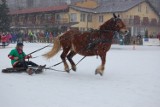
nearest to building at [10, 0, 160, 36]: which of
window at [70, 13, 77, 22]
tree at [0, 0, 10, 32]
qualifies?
window at [70, 13, 77, 22]

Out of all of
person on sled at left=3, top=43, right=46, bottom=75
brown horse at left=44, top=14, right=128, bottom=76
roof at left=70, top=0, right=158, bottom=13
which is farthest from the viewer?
roof at left=70, top=0, right=158, bottom=13

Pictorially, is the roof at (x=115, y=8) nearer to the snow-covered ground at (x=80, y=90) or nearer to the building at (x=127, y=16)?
the building at (x=127, y=16)

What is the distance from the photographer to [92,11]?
56062 millimetres

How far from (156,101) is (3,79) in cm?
467

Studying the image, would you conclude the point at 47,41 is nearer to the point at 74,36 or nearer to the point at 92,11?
the point at 92,11

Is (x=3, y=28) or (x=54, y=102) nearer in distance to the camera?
(x=54, y=102)

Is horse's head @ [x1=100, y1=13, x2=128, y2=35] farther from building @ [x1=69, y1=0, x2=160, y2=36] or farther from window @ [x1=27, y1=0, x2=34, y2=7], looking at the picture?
window @ [x1=27, y1=0, x2=34, y2=7]

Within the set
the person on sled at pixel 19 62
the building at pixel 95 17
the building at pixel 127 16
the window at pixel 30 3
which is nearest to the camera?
the person on sled at pixel 19 62

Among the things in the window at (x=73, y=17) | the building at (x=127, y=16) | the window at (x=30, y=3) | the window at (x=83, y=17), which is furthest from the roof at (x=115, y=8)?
the window at (x=30, y=3)

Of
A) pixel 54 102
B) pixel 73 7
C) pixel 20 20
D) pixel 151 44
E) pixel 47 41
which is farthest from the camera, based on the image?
pixel 20 20

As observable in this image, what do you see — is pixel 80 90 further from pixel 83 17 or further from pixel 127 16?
pixel 127 16

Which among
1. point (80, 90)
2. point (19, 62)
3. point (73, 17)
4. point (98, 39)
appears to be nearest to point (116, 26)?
point (98, 39)

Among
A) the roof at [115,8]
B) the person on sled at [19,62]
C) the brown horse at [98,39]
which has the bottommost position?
the person on sled at [19,62]

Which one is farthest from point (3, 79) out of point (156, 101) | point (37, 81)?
point (156, 101)
